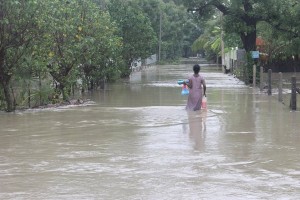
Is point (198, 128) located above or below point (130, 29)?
below

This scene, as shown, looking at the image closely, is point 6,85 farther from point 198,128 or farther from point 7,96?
point 198,128

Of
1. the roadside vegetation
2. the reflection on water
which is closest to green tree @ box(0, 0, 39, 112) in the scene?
the roadside vegetation

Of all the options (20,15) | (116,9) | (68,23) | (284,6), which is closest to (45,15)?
(20,15)

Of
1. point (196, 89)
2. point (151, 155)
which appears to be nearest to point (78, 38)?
point (196, 89)

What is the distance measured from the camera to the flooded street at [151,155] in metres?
6.59

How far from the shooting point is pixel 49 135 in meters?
11.2

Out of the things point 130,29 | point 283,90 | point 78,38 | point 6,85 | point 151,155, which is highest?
point 130,29

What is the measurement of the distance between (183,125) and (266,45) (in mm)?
29703

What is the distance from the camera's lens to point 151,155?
8.80 meters

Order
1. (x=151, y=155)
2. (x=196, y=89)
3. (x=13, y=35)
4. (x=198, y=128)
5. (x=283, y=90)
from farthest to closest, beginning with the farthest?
(x=283, y=90) < (x=196, y=89) < (x=13, y=35) < (x=198, y=128) < (x=151, y=155)

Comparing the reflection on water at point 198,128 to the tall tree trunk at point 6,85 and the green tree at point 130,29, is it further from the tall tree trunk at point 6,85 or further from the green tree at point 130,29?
the green tree at point 130,29

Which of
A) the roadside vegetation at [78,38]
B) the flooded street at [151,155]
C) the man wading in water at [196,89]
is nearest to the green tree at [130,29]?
the roadside vegetation at [78,38]

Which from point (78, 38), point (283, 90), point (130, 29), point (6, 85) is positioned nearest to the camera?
point (6, 85)

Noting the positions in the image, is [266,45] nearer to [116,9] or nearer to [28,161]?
[116,9]
